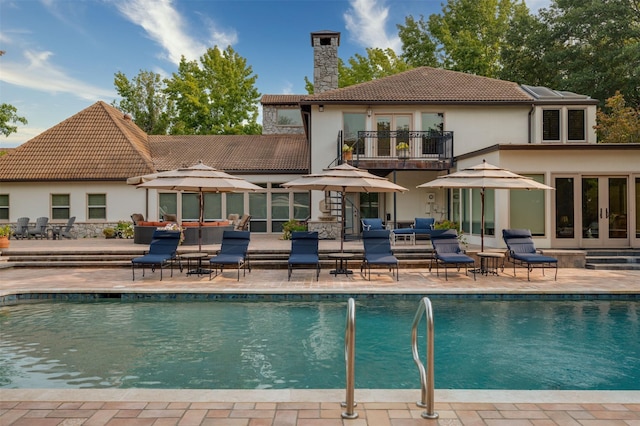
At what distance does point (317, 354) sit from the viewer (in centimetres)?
591

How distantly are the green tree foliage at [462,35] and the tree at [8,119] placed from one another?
25.9 m

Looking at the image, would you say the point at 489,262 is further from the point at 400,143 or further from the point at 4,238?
the point at 4,238

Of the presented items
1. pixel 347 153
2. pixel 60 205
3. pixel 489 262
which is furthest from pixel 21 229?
pixel 489 262

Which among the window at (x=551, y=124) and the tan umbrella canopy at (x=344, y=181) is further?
the window at (x=551, y=124)

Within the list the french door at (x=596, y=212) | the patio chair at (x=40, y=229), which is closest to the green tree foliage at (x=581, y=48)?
→ the french door at (x=596, y=212)

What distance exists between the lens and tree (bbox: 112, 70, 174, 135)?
3522 cm

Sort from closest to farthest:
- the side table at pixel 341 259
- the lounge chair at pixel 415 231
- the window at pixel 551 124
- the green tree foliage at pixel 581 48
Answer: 1. the side table at pixel 341 259
2. the lounge chair at pixel 415 231
3. the window at pixel 551 124
4. the green tree foliage at pixel 581 48

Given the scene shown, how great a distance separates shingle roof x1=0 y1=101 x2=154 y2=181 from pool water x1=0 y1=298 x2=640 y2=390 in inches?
528

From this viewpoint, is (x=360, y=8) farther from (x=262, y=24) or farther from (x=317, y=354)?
(x=317, y=354)

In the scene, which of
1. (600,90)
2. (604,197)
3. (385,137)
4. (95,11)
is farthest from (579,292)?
(600,90)

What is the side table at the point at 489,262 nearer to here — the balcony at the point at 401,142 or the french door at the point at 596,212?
the french door at the point at 596,212

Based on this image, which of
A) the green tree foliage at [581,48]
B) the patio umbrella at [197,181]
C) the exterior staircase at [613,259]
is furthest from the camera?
the green tree foliage at [581,48]

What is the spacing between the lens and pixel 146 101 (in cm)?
3591

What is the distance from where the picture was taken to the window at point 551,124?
711 inches
